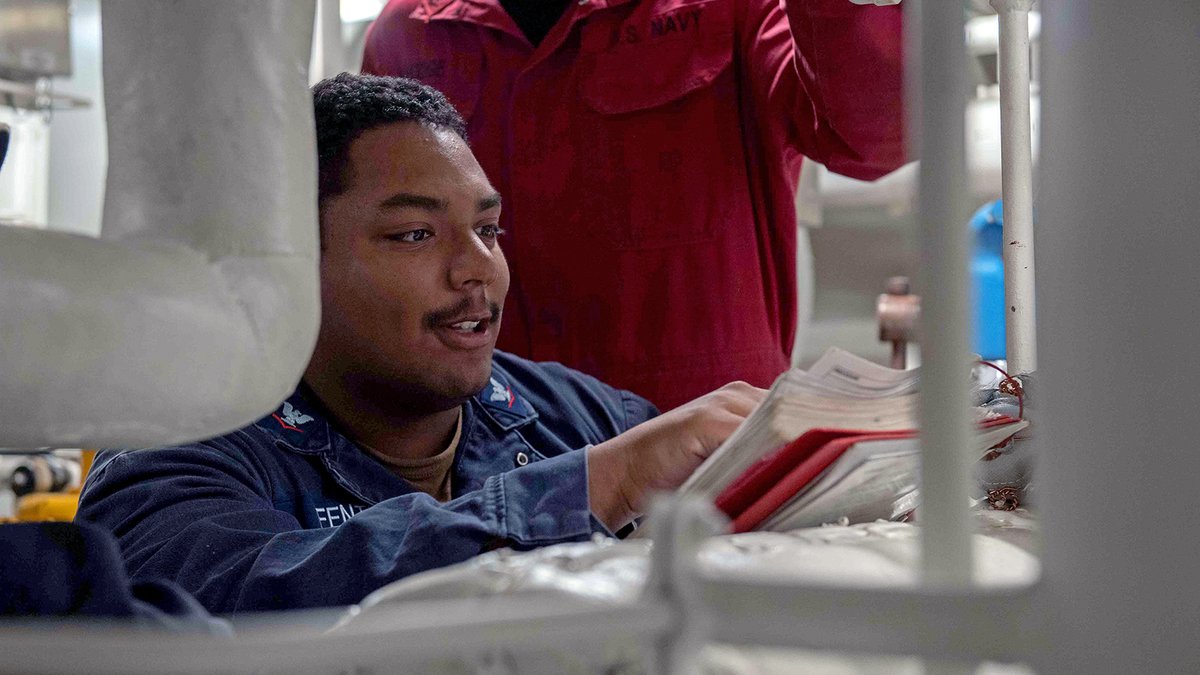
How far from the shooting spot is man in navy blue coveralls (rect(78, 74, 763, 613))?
724mm

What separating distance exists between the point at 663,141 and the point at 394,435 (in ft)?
1.92

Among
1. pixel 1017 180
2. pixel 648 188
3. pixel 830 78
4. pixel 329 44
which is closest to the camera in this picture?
pixel 1017 180

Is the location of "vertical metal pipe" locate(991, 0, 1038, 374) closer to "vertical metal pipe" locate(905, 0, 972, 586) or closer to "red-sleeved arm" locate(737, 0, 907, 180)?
"red-sleeved arm" locate(737, 0, 907, 180)

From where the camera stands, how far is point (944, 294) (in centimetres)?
36

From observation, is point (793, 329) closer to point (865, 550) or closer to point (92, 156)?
point (865, 550)

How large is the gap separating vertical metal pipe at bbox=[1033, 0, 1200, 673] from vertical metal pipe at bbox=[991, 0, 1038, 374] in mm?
630

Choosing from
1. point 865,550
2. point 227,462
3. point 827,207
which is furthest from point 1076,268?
point 827,207

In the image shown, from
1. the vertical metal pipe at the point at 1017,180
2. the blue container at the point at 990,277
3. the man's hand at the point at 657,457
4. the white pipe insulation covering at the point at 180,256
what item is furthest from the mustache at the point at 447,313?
the blue container at the point at 990,277

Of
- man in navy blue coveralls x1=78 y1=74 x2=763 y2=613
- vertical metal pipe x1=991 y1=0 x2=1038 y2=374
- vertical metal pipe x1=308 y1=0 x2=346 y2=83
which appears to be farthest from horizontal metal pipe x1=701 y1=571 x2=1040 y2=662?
vertical metal pipe x1=308 y1=0 x2=346 y2=83

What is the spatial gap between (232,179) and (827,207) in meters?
2.45

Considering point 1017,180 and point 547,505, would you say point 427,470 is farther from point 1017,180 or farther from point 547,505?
point 1017,180

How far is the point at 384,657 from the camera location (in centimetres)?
34

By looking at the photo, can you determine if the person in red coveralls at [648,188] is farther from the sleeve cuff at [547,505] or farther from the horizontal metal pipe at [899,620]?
the horizontal metal pipe at [899,620]

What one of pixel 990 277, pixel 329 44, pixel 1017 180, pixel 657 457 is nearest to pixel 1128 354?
pixel 657 457
